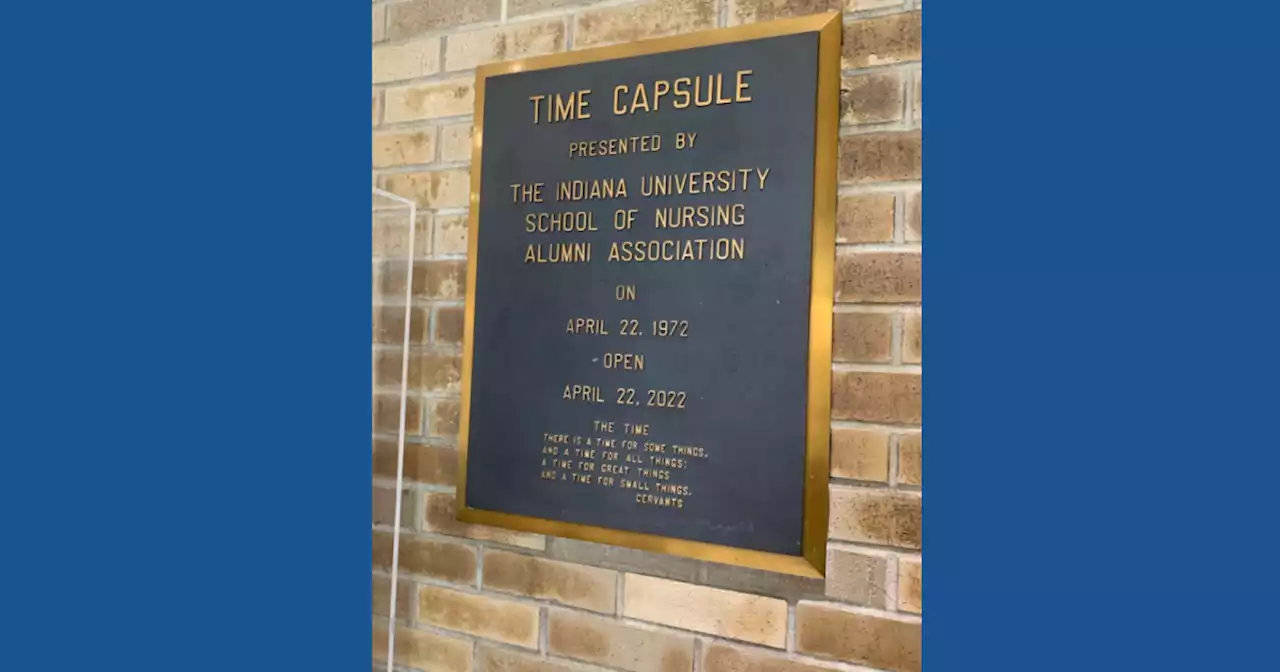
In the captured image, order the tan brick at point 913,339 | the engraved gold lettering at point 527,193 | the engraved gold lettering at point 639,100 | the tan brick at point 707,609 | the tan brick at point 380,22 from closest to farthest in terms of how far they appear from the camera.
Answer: the tan brick at point 913,339
the tan brick at point 707,609
the engraved gold lettering at point 639,100
the engraved gold lettering at point 527,193
the tan brick at point 380,22

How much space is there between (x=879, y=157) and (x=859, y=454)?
19.5 inches

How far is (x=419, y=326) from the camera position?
5.79ft

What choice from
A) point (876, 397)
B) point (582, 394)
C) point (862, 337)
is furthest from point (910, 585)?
point (582, 394)

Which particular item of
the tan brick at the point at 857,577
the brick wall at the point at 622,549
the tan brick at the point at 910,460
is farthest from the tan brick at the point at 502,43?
the tan brick at the point at 857,577

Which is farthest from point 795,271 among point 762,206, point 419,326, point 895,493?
point 419,326

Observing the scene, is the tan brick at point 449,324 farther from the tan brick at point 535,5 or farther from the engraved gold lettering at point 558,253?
the tan brick at point 535,5

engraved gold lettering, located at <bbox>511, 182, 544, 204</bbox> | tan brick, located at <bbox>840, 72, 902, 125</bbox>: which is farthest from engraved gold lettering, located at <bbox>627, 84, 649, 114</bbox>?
tan brick, located at <bbox>840, 72, 902, 125</bbox>

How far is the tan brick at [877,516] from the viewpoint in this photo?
129 cm

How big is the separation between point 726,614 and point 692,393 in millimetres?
409

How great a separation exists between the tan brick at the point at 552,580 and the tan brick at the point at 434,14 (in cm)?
115

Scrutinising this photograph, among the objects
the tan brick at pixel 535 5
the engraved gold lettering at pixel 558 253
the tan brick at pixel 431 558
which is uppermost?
the tan brick at pixel 535 5

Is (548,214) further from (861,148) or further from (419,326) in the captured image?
(861,148)

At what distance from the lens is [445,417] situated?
1729 mm

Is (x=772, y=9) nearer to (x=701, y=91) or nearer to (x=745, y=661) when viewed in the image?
(x=701, y=91)
